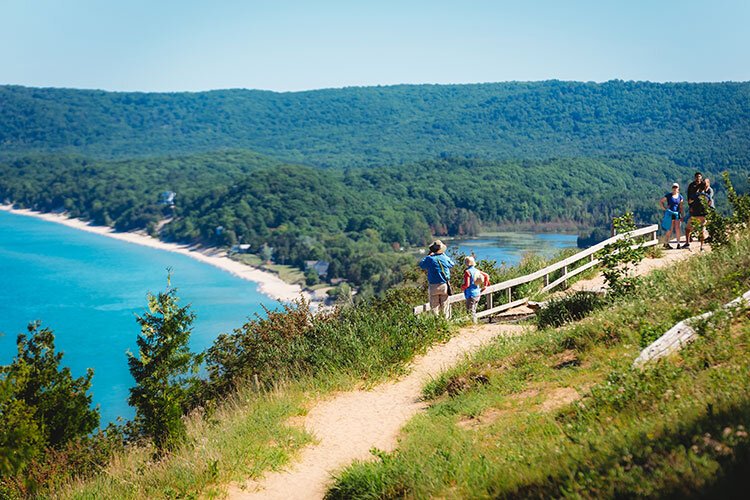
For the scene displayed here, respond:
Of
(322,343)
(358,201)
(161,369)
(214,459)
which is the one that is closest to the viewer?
(214,459)

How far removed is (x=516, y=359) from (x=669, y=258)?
8.03 meters

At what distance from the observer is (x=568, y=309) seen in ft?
31.7

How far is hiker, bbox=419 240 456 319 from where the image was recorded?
1050 centimetres

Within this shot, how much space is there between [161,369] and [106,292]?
82927 millimetres

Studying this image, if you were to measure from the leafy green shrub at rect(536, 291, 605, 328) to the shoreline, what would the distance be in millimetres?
47114

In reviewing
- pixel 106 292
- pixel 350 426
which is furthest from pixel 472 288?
pixel 106 292

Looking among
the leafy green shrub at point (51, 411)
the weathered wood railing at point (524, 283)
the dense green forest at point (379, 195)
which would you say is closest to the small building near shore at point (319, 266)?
the dense green forest at point (379, 195)

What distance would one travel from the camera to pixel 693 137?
16850cm

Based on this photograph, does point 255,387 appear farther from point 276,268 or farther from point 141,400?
point 276,268

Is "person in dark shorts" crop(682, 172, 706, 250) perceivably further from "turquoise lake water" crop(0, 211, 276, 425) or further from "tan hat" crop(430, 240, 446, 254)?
"turquoise lake water" crop(0, 211, 276, 425)

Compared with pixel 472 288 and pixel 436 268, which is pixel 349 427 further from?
pixel 472 288

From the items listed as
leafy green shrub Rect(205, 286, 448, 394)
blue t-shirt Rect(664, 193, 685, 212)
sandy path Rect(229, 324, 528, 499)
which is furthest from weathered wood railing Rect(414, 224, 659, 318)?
sandy path Rect(229, 324, 528, 499)

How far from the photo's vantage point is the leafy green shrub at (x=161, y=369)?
7473 millimetres

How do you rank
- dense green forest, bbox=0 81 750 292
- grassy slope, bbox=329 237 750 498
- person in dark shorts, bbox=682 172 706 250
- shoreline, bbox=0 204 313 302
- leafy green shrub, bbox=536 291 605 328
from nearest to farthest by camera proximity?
grassy slope, bbox=329 237 750 498 < leafy green shrub, bbox=536 291 605 328 < person in dark shorts, bbox=682 172 706 250 < shoreline, bbox=0 204 313 302 < dense green forest, bbox=0 81 750 292
